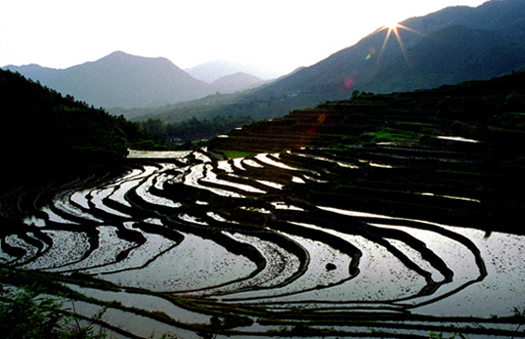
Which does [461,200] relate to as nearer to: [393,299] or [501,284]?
[501,284]

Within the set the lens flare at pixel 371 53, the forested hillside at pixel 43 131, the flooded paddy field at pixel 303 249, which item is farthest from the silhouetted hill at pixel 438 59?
the flooded paddy field at pixel 303 249

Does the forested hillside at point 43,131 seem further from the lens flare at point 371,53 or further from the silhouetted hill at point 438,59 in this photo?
the lens flare at point 371,53

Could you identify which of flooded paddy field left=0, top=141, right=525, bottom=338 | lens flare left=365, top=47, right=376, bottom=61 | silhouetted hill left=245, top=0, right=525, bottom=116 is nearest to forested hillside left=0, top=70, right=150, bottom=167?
flooded paddy field left=0, top=141, right=525, bottom=338

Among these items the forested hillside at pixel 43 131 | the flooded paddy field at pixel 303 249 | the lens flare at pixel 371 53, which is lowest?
the flooded paddy field at pixel 303 249

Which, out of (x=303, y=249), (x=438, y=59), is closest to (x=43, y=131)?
(x=303, y=249)

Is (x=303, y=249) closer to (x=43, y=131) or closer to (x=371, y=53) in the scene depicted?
(x=43, y=131)

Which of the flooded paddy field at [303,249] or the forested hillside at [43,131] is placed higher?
the forested hillside at [43,131]
